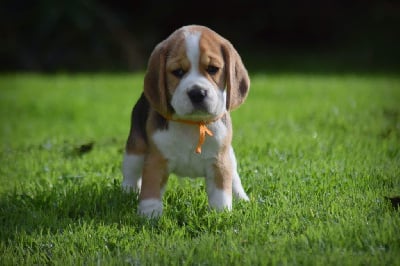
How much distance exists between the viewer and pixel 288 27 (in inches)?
856

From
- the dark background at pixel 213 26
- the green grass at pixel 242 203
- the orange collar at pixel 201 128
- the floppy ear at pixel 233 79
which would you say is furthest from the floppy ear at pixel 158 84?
the dark background at pixel 213 26

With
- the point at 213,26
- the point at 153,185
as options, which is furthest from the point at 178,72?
the point at 213,26

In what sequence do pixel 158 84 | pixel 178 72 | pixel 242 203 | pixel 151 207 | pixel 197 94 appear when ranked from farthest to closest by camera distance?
pixel 242 203 < pixel 151 207 < pixel 158 84 < pixel 178 72 < pixel 197 94

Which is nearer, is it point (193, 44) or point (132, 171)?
point (193, 44)

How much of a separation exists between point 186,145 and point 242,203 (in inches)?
25.8

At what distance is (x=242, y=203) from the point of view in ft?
16.8

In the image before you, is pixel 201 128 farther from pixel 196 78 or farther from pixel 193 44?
pixel 193 44

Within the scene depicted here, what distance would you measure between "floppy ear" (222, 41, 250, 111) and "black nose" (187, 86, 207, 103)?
0.40 metres

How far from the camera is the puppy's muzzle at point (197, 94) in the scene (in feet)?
14.7

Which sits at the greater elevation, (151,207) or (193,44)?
(193,44)

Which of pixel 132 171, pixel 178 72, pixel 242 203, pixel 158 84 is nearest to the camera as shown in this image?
pixel 178 72

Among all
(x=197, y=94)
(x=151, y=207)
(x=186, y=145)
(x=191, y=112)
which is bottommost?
(x=151, y=207)

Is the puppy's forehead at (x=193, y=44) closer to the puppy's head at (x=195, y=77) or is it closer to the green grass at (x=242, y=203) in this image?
the puppy's head at (x=195, y=77)

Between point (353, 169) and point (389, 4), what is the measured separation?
17.1 meters
